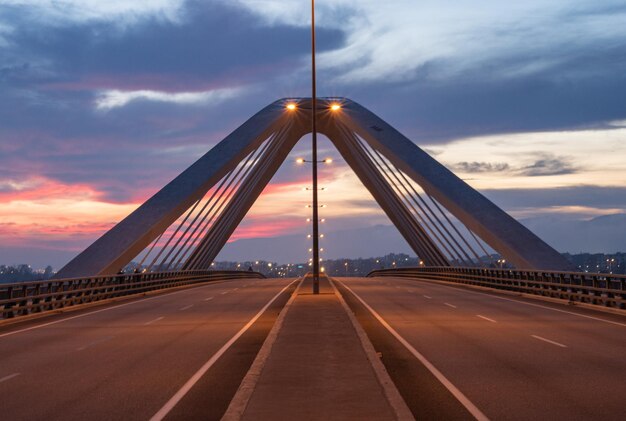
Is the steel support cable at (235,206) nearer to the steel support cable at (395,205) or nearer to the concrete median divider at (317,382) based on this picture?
the steel support cable at (395,205)

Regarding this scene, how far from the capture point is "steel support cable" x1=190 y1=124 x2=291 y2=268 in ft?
234

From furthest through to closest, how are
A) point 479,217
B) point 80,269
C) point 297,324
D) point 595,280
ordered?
point 479,217, point 80,269, point 595,280, point 297,324

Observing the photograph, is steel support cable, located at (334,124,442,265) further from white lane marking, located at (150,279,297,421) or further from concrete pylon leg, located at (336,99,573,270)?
white lane marking, located at (150,279,297,421)

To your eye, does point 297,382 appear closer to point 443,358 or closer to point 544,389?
point 544,389

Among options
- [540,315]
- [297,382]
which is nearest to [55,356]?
[297,382]

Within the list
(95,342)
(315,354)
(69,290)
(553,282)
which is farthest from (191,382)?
(553,282)

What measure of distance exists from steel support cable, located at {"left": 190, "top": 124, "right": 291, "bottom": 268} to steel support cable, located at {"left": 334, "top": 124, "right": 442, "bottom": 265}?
6.40 meters

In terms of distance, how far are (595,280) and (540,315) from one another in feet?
16.4

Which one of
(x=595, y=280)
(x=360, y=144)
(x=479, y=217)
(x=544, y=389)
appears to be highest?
(x=360, y=144)

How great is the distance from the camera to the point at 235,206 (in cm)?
7681

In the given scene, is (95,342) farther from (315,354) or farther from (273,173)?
(273,173)

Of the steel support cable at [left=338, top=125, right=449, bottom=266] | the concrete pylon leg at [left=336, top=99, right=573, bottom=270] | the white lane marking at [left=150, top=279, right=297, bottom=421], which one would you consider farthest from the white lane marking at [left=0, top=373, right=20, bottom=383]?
the steel support cable at [left=338, top=125, right=449, bottom=266]

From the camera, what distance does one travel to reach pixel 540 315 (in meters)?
24.3

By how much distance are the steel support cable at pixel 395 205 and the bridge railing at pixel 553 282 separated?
12.2 meters
